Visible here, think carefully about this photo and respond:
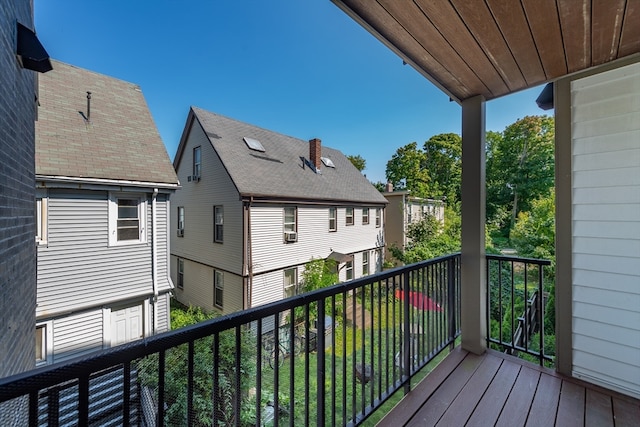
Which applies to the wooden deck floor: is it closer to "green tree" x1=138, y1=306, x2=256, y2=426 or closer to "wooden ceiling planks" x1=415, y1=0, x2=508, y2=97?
"green tree" x1=138, y1=306, x2=256, y2=426

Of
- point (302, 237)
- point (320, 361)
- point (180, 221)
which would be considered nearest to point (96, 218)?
point (180, 221)

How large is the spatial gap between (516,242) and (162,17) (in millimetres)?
13133

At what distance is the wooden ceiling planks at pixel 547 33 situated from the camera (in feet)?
4.30

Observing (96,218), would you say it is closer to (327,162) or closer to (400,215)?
(327,162)

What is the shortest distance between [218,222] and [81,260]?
3545 millimetres

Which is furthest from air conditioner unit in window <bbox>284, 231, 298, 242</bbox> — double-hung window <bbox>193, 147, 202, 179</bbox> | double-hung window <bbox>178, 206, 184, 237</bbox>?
double-hung window <bbox>178, 206, 184, 237</bbox>

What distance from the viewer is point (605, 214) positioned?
6.35ft

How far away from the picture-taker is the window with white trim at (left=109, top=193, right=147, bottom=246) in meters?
5.42

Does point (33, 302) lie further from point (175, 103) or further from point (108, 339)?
point (175, 103)

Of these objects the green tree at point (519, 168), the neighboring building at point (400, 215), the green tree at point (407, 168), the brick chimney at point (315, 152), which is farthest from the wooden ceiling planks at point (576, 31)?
the green tree at point (407, 168)

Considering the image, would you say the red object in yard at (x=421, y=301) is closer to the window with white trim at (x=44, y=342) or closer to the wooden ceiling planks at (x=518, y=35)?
the wooden ceiling planks at (x=518, y=35)

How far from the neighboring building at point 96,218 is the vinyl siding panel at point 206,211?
5.97 feet

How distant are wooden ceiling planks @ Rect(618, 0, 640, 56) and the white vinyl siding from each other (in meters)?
0.15

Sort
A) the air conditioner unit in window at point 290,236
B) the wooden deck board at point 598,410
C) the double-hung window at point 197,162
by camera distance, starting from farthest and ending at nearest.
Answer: the double-hung window at point 197,162 → the air conditioner unit in window at point 290,236 → the wooden deck board at point 598,410
